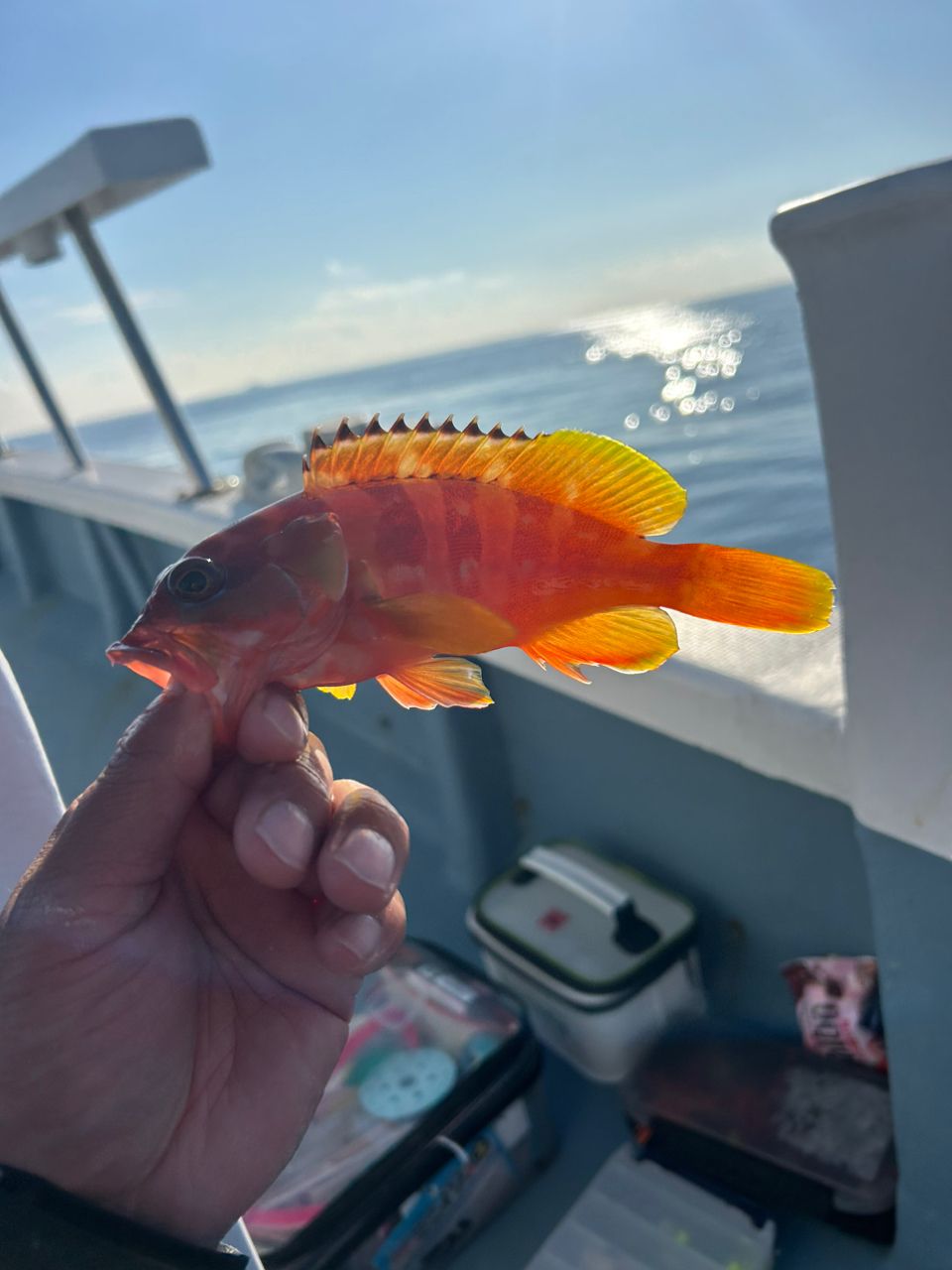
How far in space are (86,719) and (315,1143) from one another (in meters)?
2.66

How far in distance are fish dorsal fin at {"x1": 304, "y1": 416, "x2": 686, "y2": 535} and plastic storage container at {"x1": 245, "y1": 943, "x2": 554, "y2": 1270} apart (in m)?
1.64

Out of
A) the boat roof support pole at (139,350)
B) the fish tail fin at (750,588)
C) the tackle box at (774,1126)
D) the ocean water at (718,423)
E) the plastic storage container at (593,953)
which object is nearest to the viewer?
the fish tail fin at (750,588)

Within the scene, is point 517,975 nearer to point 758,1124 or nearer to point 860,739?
point 758,1124

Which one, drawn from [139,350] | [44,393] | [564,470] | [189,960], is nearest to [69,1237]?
[189,960]

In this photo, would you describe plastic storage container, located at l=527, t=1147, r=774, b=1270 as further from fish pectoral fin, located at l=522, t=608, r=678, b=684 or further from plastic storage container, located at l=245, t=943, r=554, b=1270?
fish pectoral fin, located at l=522, t=608, r=678, b=684

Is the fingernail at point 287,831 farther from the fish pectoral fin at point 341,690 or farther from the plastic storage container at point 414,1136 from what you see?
the plastic storage container at point 414,1136

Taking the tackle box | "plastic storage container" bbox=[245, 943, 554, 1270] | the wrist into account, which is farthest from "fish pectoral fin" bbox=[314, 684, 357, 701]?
the tackle box

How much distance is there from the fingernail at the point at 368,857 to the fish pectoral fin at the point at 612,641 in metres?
0.30

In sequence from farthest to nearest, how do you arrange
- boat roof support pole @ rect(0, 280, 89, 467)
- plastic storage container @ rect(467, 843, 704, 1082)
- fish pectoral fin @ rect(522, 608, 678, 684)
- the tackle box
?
boat roof support pole @ rect(0, 280, 89, 467) → plastic storage container @ rect(467, 843, 704, 1082) → the tackle box → fish pectoral fin @ rect(522, 608, 678, 684)

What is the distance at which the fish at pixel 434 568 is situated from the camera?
0.81 metres

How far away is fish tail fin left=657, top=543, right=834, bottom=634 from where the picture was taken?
0.72 m

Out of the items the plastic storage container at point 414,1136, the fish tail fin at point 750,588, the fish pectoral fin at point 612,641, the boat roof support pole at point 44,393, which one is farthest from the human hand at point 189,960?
the boat roof support pole at point 44,393

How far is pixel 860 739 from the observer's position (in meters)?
1.42

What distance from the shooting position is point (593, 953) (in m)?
2.30
